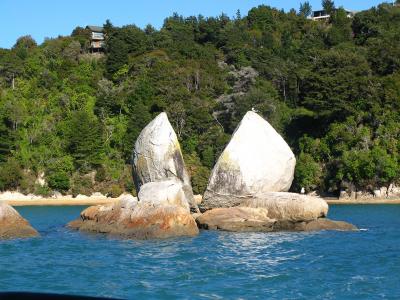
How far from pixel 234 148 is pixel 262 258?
32.9 feet

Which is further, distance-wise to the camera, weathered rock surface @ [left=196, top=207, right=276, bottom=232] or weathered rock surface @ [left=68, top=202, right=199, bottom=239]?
weathered rock surface @ [left=196, top=207, right=276, bottom=232]

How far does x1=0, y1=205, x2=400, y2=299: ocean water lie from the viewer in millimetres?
11719

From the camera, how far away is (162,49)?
7281cm

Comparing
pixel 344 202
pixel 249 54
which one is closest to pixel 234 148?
pixel 344 202

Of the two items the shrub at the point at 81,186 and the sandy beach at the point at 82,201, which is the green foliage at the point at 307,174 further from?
the shrub at the point at 81,186

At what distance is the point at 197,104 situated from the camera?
57.2 m

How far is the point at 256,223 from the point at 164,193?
3437mm

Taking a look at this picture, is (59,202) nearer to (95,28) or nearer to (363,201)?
(363,201)

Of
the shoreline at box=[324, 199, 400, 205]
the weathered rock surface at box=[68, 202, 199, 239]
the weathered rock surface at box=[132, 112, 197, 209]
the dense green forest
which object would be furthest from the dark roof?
the weathered rock surface at box=[68, 202, 199, 239]

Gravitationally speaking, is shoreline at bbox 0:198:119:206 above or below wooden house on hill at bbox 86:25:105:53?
below

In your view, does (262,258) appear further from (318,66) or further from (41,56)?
(41,56)

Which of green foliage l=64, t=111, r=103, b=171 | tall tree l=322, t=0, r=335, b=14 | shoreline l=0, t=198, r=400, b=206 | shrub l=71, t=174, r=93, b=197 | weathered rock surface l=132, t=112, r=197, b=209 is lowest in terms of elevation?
shoreline l=0, t=198, r=400, b=206

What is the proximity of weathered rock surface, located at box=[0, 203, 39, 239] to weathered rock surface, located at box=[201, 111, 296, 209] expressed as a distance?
25.2ft

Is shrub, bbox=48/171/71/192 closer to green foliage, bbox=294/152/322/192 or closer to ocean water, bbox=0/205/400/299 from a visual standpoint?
green foliage, bbox=294/152/322/192
